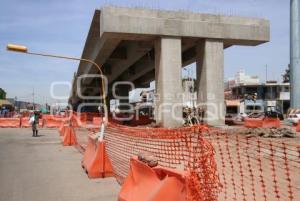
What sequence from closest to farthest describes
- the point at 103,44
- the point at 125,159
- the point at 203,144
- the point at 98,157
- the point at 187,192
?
the point at 187,192 → the point at 203,144 → the point at 98,157 → the point at 125,159 → the point at 103,44

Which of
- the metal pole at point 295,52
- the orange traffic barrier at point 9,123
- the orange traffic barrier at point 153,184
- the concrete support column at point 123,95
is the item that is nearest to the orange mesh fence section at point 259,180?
the orange traffic barrier at point 153,184

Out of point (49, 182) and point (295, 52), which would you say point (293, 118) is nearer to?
point (295, 52)

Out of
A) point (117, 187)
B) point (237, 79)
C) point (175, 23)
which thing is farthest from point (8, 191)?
point (237, 79)

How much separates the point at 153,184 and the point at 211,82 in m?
21.7

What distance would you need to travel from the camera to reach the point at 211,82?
2655 centimetres

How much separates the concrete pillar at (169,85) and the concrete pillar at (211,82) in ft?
7.13

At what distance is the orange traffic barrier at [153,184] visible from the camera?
468cm

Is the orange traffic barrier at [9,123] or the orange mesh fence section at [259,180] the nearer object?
the orange mesh fence section at [259,180]

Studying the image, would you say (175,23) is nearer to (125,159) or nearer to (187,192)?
(125,159)

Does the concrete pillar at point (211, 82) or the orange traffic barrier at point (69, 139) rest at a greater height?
the concrete pillar at point (211, 82)

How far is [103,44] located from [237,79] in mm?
64960

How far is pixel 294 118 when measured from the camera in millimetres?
36688

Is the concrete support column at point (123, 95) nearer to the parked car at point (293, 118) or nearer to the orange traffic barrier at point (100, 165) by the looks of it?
the parked car at point (293, 118)

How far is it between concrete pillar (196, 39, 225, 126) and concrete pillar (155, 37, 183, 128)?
2.17 m
